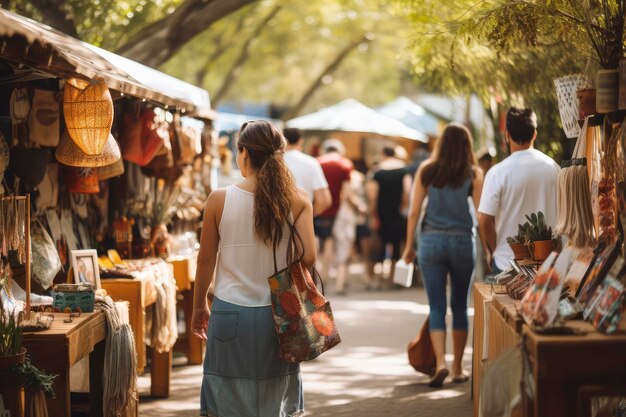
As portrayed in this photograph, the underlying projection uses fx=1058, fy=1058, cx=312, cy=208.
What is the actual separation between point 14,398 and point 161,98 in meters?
3.31

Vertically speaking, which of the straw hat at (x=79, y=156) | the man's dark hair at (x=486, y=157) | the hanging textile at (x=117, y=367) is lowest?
the hanging textile at (x=117, y=367)

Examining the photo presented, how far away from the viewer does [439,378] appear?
8445 mm

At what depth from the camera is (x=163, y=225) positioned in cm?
916

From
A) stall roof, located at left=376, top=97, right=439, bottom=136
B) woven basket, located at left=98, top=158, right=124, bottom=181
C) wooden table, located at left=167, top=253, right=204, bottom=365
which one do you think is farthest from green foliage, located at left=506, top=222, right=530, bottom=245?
stall roof, located at left=376, top=97, right=439, bottom=136

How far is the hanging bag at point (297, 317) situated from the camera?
17.5 feet

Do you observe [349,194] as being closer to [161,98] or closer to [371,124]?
[371,124]

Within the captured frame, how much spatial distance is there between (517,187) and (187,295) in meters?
3.47

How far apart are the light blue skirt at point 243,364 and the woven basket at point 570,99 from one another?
7.11 ft

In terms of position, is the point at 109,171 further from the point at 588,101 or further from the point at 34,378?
the point at 588,101

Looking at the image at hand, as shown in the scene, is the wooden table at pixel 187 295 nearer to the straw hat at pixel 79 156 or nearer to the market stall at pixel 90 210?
the market stall at pixel 90 210

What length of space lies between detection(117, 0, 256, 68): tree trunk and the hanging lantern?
206 inches

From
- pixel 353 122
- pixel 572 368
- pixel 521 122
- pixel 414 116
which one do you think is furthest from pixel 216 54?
pixel 572 368

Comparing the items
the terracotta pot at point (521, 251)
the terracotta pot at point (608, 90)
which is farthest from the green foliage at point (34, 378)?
the terracotta pot at point (608, 90)

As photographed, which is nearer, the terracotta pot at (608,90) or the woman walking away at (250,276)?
the terracotta pot at (608,90)
